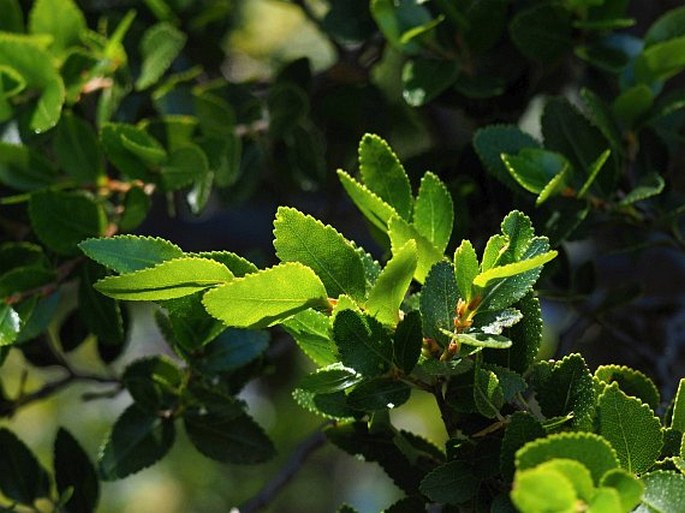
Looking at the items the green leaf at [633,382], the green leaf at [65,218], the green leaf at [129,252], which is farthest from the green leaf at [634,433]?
the green leaf at [65,218]

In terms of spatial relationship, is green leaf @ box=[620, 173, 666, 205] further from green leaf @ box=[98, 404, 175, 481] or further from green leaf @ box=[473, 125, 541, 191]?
green leaf @ box=[98, 404, 175, 481]

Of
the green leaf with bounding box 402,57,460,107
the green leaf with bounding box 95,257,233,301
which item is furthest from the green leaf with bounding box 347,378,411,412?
the green leaf with bounding box 402,57,460,107

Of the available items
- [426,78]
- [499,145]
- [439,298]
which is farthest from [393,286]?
[426,78]

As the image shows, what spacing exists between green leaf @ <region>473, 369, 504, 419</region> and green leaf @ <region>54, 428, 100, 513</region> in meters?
0.50

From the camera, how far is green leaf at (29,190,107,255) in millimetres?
966

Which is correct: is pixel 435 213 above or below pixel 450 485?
above

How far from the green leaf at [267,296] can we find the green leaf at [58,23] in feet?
1.93

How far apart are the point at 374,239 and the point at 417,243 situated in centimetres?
33

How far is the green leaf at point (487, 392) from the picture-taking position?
0.69 m

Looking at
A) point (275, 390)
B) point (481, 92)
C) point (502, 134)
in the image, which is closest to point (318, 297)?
point (502, 134)

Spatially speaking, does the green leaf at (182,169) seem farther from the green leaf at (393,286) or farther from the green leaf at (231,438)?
the green leaf at (393,286)

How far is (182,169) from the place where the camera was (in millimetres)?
1043

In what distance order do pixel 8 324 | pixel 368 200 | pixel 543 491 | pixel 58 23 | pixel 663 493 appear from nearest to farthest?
pixel 543 491
pixel 663 493
pixel 368 200
pixel 8 324
pixel 58 23

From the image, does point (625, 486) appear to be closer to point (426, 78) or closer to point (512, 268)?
point (512, 268)
